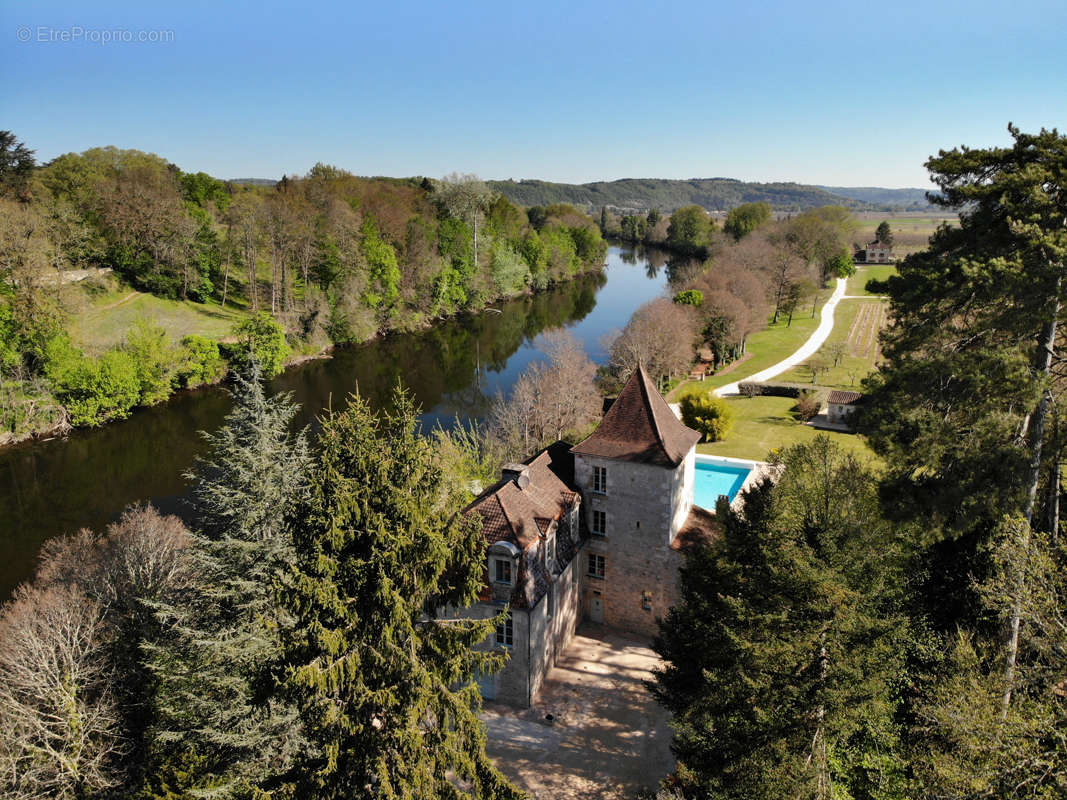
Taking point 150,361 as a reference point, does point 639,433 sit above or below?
above

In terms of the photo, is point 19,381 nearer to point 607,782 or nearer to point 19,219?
point 19,219

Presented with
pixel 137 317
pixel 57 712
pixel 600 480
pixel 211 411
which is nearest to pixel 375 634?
pixel 57 712

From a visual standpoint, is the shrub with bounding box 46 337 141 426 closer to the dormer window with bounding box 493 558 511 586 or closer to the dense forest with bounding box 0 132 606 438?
the dense forest with bounding box 0 132 606 438

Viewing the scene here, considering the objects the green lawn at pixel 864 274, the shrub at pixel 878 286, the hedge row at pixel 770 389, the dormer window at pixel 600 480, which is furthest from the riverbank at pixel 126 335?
the green lawn at pixel 864 274

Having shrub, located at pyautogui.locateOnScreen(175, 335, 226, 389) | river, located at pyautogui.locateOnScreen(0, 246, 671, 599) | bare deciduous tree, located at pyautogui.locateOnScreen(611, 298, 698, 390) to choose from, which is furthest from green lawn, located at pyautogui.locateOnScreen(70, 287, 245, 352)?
bare deciduous tree, located at pyautogui.locateOnScreen(611, 298, 698, 390)

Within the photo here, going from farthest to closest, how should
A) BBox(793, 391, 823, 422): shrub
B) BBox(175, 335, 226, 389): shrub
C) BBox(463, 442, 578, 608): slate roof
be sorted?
1. BBox(175, 335, 226, 389): shrub
2. BBox(793, 391, 823, 422): shrub
3. BBox(463, 442, 578, 608): slate roof

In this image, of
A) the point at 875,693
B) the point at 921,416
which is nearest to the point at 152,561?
the point at 875,693

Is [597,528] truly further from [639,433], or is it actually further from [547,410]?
[547,410]
